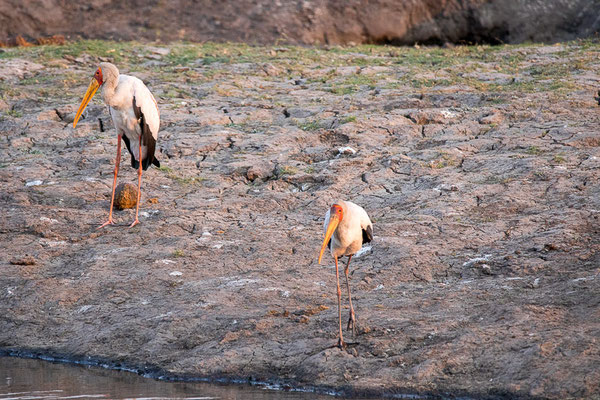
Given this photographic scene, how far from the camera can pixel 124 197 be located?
6.59 metres

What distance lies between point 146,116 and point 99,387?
290 centimetres

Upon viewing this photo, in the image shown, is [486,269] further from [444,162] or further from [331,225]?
[444,162]

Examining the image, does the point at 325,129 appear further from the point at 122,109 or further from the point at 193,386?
the point at 193,386

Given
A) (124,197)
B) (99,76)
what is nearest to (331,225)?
(124,197)

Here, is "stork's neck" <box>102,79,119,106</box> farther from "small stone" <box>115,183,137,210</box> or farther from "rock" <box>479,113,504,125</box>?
"rock" <box>479,113,504,125</box>

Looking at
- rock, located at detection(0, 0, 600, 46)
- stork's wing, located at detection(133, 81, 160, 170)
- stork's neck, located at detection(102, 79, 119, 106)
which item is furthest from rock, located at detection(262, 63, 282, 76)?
stork's neck, located at detection(102, 79, 119, 106)

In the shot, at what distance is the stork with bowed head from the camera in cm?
644

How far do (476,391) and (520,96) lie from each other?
17.4 feet

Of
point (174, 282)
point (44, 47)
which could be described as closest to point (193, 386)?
point (174, 282)

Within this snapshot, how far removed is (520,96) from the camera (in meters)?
8.56

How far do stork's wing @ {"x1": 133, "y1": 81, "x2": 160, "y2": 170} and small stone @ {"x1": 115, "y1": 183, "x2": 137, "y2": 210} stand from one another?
1.04 ft

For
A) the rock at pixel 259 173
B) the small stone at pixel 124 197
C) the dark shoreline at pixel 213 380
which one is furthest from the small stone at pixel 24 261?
the rock at pixel 259 173

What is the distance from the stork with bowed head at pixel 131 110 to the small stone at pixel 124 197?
8cm

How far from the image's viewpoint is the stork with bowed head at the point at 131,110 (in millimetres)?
6441
